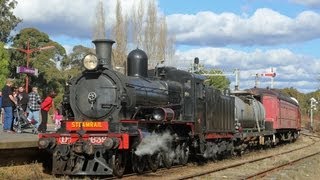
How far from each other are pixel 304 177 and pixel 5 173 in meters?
9.22

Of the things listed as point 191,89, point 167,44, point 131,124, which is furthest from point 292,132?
point 131,124

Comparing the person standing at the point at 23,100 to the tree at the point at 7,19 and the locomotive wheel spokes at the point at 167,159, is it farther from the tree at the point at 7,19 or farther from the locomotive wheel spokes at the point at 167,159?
the tree at the point at 7,19

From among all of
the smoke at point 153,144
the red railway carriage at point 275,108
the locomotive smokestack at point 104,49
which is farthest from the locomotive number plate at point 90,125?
the red railway carriage at point 275,108

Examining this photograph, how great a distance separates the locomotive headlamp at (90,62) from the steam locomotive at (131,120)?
3cm

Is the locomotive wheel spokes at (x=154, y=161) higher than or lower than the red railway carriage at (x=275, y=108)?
lower

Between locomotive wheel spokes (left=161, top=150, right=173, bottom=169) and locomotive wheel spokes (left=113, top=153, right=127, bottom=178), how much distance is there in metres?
2.27

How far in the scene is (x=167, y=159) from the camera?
17469mm

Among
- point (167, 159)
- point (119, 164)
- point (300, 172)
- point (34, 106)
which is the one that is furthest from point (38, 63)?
point (119, 164)

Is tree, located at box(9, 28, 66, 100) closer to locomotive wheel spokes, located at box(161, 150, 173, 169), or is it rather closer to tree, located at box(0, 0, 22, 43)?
tree, located at box(0, 0, 22, 43)

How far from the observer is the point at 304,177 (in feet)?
56.0

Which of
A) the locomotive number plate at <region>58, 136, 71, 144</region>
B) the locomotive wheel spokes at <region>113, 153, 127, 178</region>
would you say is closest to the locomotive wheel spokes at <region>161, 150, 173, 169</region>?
the locomotive wheel spokes at <region>113, 153, 127, 178</region>

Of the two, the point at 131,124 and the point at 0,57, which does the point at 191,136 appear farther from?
the point at 0,57

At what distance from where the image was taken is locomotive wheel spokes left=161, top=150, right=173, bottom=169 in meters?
17.3

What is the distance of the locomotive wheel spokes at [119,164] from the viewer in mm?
14430
